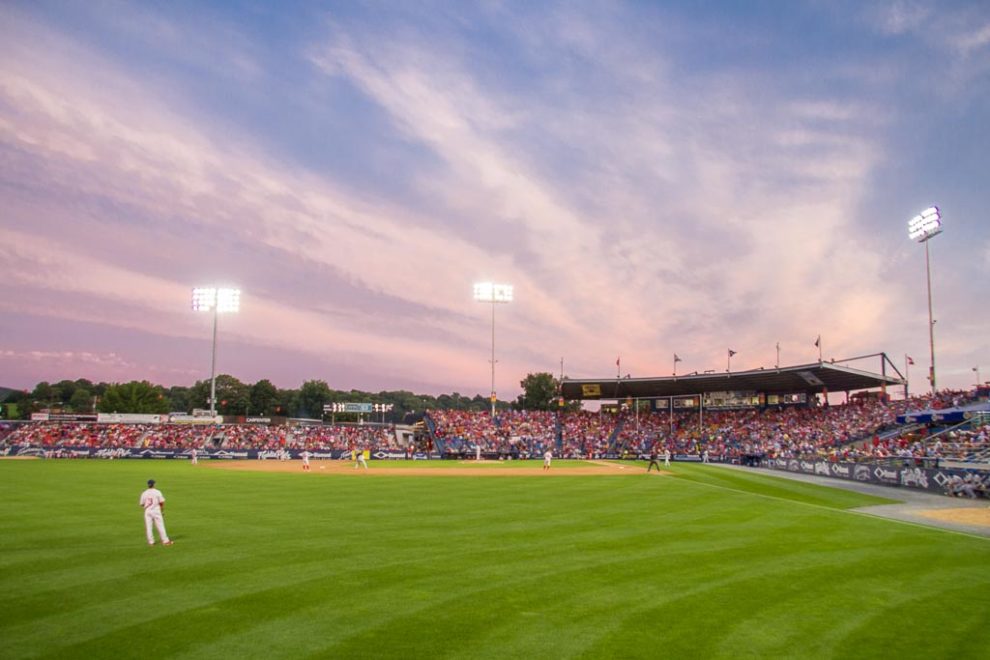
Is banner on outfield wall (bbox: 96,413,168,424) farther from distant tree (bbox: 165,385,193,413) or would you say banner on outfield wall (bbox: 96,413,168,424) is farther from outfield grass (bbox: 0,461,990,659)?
distant tree (bbox: 165,385,193,413)

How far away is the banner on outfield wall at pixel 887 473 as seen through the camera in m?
31.0

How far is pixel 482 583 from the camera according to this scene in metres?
11.3

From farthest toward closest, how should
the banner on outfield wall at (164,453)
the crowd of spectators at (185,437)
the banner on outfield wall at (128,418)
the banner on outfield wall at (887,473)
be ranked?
the banner on outfield wall at (128,418) < the crowd of spectators at (185,437) < the banner on outfield wall at (164,453) < the banner on outfield wall at (887,473)

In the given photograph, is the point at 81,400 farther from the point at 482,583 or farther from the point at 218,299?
the point at 482,583

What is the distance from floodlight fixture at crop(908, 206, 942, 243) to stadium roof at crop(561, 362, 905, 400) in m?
13.9

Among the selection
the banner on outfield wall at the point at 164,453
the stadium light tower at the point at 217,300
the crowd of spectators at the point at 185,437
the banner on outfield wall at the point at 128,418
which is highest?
the stadium light tower at the point at 217,300

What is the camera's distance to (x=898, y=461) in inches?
1411

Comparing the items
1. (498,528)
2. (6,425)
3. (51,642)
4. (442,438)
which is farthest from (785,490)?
(6,425)

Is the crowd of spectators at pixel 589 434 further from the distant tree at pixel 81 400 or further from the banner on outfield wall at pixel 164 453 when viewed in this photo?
the distant tree at pixel 81 400

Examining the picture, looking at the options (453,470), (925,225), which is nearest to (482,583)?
(453,470)

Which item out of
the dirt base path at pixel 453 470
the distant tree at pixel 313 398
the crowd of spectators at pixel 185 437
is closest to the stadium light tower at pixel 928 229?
the dirt base path at pixel 453 470

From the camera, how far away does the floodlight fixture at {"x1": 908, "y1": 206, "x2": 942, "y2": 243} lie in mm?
49250

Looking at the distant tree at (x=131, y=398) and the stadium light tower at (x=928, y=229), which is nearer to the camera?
the stadium light tower at (x=928, y=229)

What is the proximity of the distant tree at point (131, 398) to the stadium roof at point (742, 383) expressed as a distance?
293 feet
